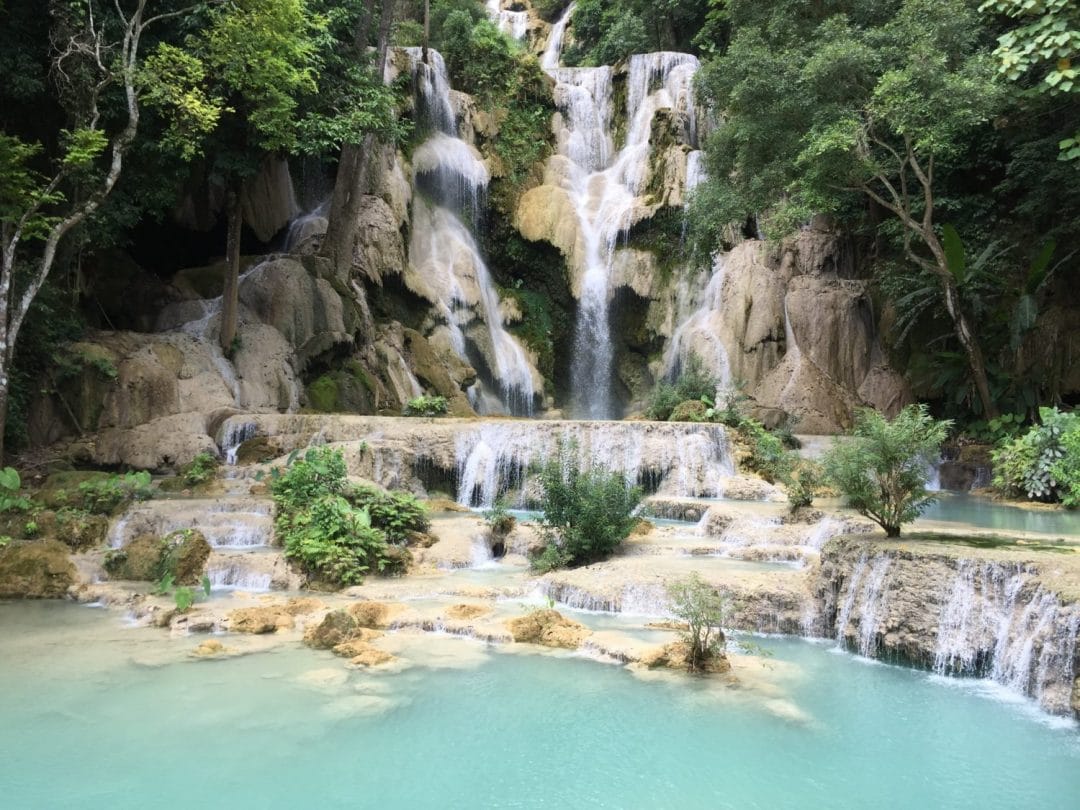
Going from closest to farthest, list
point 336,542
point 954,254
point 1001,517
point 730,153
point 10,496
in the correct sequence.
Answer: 1. point 336,542
2. point 10,496
3. point 1001,517
4. point 954,254
5. point 730,153

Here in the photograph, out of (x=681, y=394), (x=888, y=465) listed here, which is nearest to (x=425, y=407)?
(x=681, y=394)

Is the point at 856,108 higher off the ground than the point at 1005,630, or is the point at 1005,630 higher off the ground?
the point at 856,108

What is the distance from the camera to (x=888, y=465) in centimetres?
748

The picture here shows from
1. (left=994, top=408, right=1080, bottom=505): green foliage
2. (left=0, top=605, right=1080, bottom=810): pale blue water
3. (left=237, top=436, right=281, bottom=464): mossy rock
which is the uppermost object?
(left=994, top=408, right=1080, bottom=505): green foliage

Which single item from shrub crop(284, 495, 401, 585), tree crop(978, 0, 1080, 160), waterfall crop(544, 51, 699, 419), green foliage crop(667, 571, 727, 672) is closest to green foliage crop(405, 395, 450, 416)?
waterfall crop(544, 51, 699, 419)

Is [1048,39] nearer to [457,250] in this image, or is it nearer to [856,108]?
[856,108]

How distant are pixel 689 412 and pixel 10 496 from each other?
12.0m

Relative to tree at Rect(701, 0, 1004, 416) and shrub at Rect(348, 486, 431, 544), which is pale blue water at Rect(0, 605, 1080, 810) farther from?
tree at Rect(701, 0, 1004, 416)

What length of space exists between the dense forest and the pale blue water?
24.8 feet

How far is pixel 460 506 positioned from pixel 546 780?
28.1 ft

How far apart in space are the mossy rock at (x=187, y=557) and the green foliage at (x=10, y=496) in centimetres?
223

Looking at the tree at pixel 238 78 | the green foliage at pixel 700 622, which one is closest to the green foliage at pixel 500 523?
the green foliage at pixel 700 622

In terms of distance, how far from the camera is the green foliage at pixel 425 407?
59.2 feet

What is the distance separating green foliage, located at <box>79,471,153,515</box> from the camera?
10.9 m
